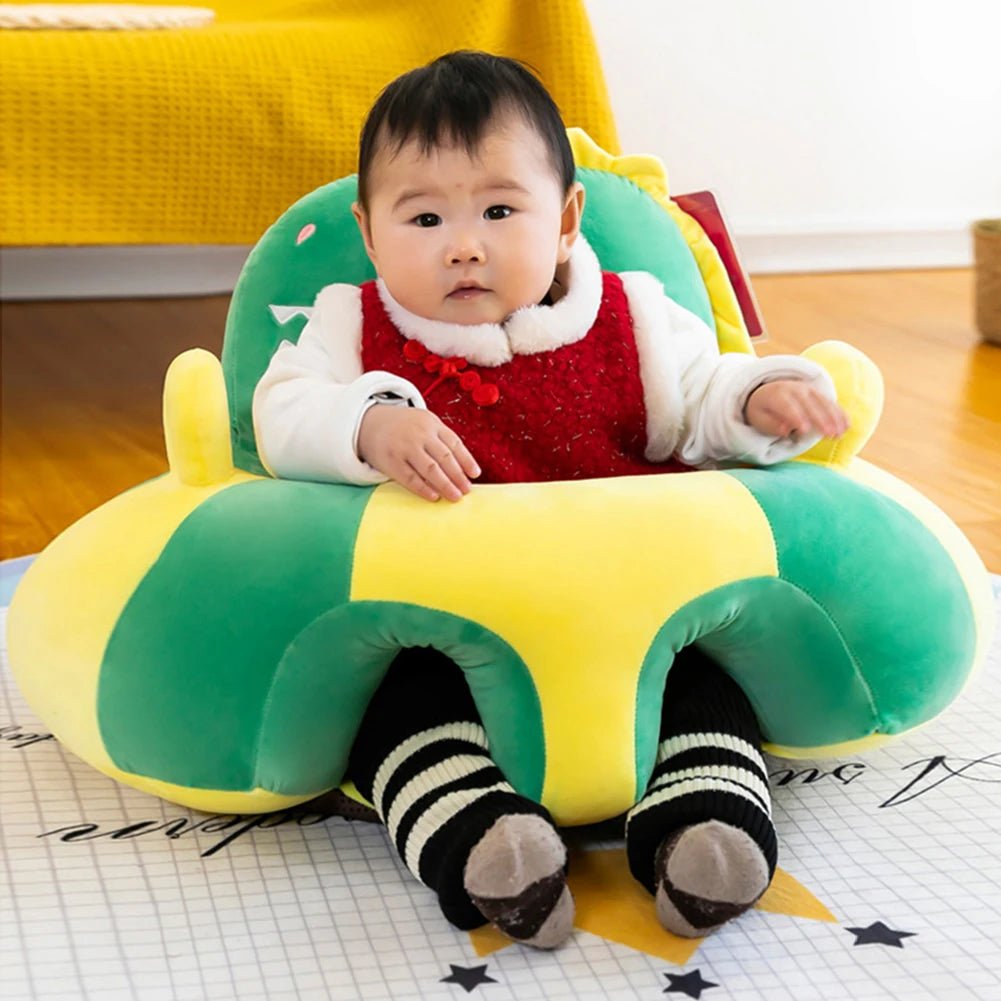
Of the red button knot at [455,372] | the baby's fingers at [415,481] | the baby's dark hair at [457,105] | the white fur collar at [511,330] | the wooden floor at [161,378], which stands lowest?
the wooden floor at [161,378]

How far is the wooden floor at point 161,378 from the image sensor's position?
160cm

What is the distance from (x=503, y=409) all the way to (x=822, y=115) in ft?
6.93

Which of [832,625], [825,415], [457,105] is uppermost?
[457,105]

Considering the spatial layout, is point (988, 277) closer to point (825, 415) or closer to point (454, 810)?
point (825, 415)

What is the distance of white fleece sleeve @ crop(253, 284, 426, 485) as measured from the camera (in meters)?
0.87

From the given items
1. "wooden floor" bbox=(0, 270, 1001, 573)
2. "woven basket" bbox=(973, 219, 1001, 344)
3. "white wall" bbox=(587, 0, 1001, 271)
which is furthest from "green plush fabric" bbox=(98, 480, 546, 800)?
"white wall" bbox=(587, 0, 1001, 271)

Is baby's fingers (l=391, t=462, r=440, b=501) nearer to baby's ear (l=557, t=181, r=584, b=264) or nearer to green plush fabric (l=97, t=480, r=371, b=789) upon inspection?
green plush fabric (l=97, t=480, r=371, b=789)

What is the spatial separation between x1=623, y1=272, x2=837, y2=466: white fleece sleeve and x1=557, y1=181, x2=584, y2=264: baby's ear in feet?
0.17

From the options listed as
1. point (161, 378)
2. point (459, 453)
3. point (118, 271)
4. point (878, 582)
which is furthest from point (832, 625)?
point (118, 271)

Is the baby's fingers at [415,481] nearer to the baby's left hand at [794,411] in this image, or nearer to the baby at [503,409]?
the baby at [503,409]

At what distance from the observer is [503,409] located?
3.15 feet

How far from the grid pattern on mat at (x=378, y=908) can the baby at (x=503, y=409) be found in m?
0.04

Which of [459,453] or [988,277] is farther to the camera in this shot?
[988,277]

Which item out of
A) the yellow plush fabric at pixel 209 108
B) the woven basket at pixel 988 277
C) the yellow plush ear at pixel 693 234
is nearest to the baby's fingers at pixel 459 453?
the yellow plush ear at pixel 693 234
